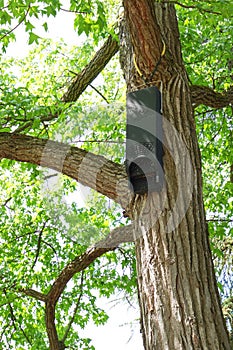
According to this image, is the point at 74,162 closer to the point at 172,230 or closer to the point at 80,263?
the point at 172,230

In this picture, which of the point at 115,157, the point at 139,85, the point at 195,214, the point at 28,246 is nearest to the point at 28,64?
the point at 28,246

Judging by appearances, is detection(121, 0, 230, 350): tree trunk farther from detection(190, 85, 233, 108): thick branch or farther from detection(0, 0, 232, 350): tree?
detection(190, 85, 233, 108): thick branch

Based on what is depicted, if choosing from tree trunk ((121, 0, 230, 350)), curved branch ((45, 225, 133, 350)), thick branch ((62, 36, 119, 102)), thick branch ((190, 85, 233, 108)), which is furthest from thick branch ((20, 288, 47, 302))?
tree trunk ((121, 0, 230, 350))

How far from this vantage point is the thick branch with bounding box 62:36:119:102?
4.54 metres

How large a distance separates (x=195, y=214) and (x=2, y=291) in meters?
2.73

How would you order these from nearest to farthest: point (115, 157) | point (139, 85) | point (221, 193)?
point (139, 85) < point (115, 157) < point (221, 193)

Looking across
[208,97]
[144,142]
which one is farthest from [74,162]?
[208,97]

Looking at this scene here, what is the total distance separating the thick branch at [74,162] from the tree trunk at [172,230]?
21 cm

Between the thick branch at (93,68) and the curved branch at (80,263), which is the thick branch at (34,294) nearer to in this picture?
the curved branch at (80,263)

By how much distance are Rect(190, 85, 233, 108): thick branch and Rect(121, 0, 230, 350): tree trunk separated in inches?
14.8

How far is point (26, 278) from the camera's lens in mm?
4949

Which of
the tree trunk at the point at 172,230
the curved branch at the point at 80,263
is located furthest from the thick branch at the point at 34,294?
the tree trunk at the point at 172,230

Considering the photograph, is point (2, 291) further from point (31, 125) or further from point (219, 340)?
point (219, 340)

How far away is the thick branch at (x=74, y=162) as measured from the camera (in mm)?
2857
